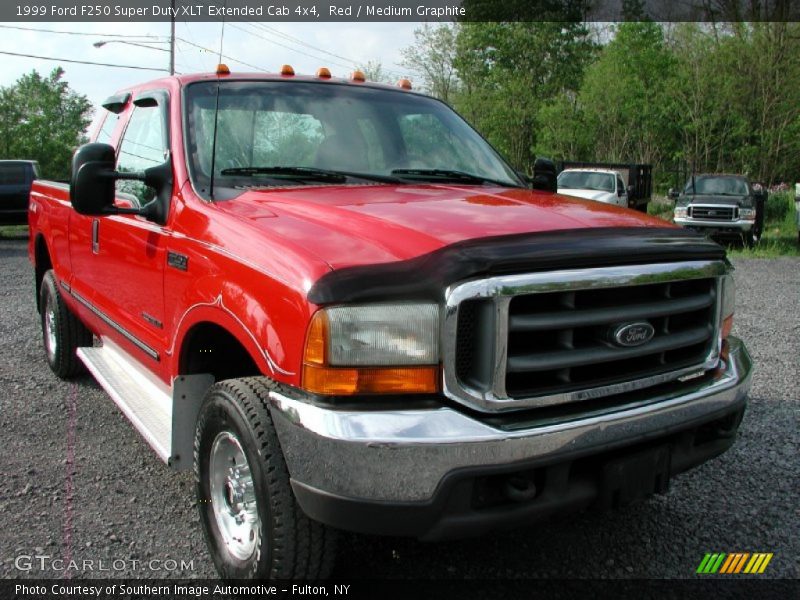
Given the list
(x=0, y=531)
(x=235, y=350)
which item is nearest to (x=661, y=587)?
(x=235, y=350)

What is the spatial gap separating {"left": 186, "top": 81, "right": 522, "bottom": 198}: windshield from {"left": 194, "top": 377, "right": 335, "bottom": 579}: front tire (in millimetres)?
990

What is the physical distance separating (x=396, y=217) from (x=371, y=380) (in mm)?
715

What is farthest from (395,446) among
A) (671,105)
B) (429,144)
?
(671,105)

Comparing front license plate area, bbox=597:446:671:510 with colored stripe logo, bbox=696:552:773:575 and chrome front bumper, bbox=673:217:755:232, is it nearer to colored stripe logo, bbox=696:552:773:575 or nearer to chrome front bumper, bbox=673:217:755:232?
colored stripe logo, bbox=696:552:773:575

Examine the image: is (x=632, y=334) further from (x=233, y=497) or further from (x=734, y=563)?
(x=233, y=497)

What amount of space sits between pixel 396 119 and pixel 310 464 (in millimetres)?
2213

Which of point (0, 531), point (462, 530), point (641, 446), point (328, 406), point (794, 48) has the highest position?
point (794, 48)

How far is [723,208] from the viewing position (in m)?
17.1

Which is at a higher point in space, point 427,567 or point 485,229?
point 485,229

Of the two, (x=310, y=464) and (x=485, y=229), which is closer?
(x=310, y=464)

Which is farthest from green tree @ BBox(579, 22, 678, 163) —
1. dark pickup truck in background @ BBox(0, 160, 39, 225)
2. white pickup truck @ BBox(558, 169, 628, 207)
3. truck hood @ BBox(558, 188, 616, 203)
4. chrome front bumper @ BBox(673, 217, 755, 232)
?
dark pickup truck in background @ BBox(0, 160, 39, 225)

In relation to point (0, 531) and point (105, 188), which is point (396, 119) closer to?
point (105, 188)

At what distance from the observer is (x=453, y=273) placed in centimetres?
222

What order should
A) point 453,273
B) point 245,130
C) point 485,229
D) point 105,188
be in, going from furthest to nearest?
point 245,130, point 105,188, point 485,229, point 453,273
